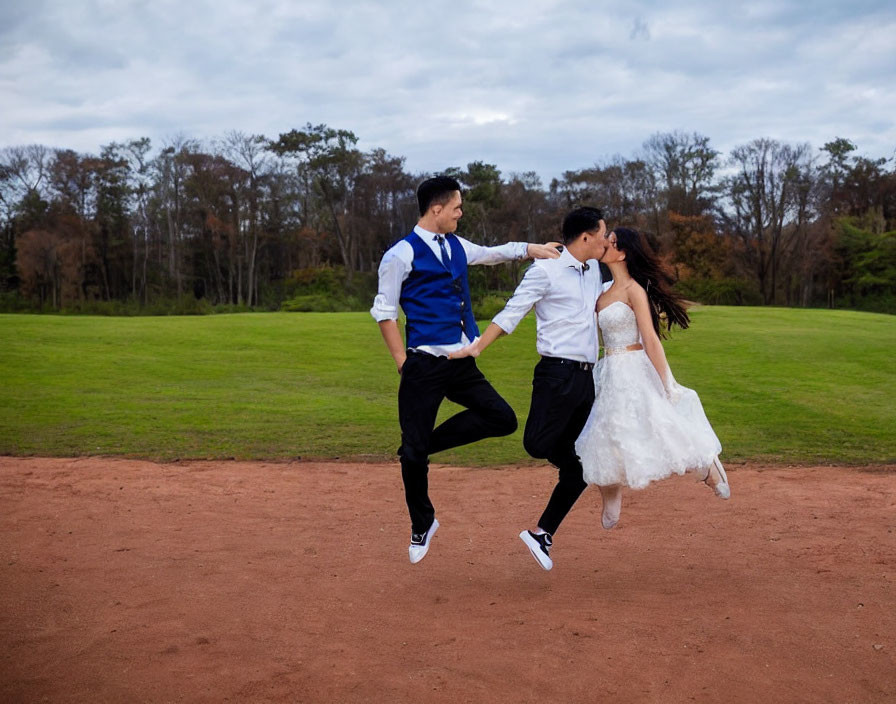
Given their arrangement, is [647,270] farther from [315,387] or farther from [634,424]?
[315,387]

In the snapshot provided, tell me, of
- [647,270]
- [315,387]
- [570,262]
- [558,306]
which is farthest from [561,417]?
[315,387]

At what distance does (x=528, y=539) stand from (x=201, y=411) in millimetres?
9571

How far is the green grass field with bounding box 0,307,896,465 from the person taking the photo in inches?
457

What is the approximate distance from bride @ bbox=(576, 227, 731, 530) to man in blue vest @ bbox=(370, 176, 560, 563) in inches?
20.3

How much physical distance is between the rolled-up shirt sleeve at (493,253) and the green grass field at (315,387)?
5.05m

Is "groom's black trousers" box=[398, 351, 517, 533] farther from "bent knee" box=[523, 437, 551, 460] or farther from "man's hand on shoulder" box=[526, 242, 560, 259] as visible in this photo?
"man's hand on shoulder" box=[526, 242, 560, 259]

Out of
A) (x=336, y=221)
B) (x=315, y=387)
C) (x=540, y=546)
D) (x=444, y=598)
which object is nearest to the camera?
(x=444, y=598)

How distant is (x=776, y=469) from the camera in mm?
9805

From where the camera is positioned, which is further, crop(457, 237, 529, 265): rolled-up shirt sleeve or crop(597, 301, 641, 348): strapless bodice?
crop(457, 237, 529, 265): rolled-up shirt sleeve

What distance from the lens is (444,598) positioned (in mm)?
5320

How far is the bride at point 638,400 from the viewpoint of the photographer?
546 cm

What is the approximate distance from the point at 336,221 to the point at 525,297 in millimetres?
52685

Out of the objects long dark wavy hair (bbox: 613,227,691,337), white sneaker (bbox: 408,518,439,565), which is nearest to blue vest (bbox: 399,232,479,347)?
long dark wavy hair (bbox: 613,227,691,337)

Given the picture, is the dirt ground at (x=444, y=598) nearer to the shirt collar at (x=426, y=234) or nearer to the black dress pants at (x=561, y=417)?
the black dress pants at (x=561, y=417)
